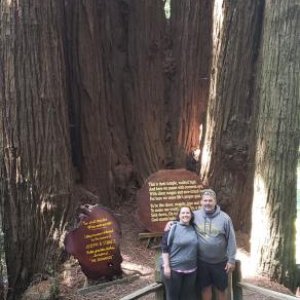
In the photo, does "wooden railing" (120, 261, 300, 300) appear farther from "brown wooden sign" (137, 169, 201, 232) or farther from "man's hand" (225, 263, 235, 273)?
"brown wooden sign" (137, 169, 201, 232)

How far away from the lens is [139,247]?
7141 mm

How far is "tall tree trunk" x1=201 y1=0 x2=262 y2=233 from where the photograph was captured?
7418 millimetres

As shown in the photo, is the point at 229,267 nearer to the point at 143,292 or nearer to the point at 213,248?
the point at 213,248

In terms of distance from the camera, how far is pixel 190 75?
817cm

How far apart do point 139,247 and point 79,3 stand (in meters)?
3.36

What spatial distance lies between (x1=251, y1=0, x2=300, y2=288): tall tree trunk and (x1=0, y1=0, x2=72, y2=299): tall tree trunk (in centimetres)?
Result: 239

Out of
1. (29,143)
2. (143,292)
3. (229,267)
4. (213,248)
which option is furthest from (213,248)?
(29,143)

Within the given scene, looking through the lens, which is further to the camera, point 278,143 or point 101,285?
point 278,143

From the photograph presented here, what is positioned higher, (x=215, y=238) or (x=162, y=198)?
(x=215, y=238)

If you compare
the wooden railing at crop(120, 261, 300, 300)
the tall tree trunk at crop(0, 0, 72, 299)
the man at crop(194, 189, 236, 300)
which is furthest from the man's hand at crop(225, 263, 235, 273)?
the tall tree trunk at crop(0, 0, 72, 299)

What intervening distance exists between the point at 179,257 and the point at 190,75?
161 inches

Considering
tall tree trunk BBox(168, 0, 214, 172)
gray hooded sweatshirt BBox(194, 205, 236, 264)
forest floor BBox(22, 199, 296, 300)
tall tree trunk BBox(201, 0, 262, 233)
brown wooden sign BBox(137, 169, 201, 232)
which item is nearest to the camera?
gray hooded sweatshirt BBox(194, 205, 236, 264)

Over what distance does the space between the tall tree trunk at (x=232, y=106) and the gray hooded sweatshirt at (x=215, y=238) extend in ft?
9.24

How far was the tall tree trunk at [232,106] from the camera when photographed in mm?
7418
